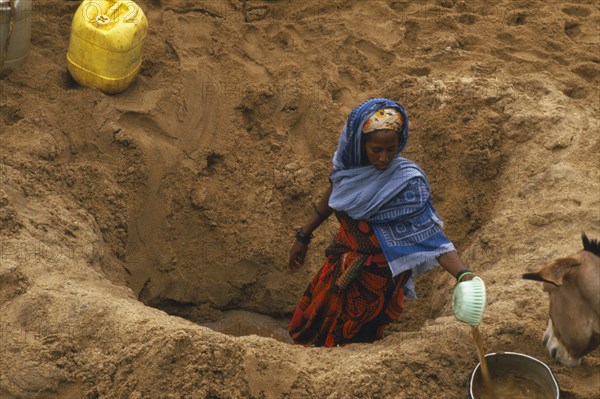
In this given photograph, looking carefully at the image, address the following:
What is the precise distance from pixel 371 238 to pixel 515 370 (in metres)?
0.89

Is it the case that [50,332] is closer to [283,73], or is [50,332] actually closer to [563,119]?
[283,73]

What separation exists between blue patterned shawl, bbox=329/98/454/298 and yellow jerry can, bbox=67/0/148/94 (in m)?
1.80

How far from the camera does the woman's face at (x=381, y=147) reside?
12.0 ft

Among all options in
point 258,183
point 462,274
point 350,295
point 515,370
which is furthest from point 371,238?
point 258,183

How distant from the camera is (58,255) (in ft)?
13.5

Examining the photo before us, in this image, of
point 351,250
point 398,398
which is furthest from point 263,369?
point 351,250

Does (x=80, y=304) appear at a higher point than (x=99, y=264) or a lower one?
higher

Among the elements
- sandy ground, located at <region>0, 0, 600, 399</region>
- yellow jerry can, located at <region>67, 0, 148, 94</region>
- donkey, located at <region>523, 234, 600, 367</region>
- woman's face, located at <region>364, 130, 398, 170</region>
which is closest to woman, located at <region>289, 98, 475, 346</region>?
woman's face, located at <region>364, 130, 398, 170</region>

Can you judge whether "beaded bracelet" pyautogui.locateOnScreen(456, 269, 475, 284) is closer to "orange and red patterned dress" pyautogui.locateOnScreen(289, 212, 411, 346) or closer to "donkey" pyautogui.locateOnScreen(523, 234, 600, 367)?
"donkey" pyautogui.locateOnScreen(523, 234, 600, 367)

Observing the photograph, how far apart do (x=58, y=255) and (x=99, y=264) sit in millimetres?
323

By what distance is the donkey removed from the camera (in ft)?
10.3

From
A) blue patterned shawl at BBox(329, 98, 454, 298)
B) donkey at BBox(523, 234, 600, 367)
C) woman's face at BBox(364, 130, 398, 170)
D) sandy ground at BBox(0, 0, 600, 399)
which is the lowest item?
sandy ground at BBox(0, 0, 600, 399)

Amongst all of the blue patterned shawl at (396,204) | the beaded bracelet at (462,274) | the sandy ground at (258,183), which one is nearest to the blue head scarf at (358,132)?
the blue patterned shawl at (396,204)

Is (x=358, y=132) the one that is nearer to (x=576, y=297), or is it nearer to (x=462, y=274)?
(x=462, y=274)
